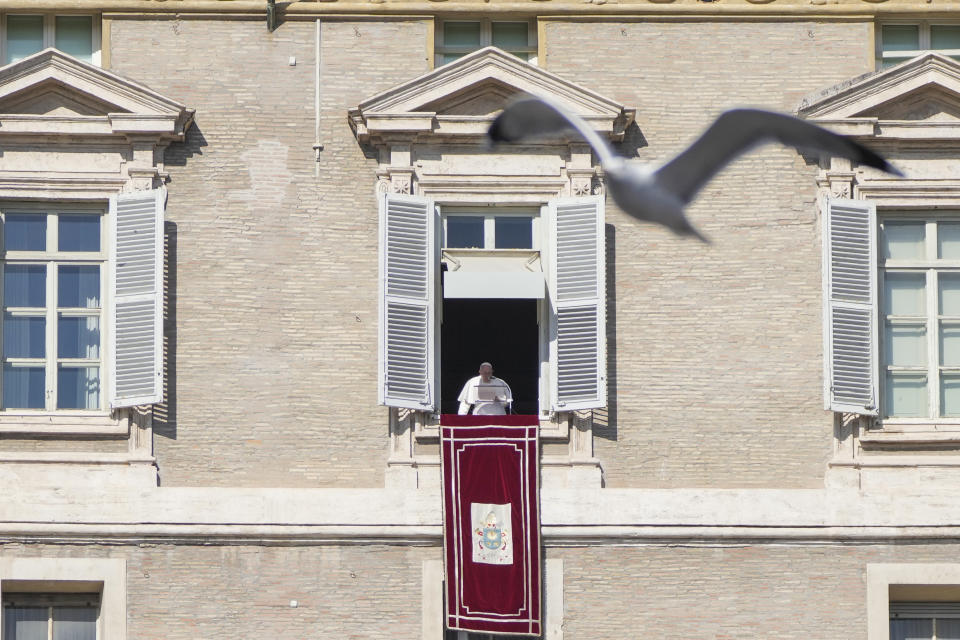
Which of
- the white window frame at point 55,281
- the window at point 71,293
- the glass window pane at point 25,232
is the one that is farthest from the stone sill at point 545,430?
the glass window pane at point 25,232

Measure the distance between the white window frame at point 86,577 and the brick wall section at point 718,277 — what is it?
4.71 m

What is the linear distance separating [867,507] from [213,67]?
7.52 meters

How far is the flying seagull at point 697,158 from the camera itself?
22266mm

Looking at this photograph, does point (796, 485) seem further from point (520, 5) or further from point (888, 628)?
point (520, 5)

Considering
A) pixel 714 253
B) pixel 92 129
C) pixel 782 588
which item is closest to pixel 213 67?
pixel 92 129

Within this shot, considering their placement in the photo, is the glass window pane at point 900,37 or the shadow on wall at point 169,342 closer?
the shadow on wall at point 169,342

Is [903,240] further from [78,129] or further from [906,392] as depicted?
[78,129]

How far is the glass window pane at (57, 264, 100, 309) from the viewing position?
29109 millimetres

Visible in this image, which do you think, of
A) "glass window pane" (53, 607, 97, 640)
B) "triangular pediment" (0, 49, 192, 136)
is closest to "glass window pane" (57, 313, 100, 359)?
"triangular pediment" (0, 49, 192, 136)

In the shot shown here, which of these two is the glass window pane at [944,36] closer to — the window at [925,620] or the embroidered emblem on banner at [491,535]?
the window at [925,620]

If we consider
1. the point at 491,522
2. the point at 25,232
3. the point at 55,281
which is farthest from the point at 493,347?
the point at 25,232

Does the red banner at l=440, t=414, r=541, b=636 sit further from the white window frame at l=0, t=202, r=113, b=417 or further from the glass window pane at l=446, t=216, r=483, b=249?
the white window frame at l=0, t=202, r=113, b=417

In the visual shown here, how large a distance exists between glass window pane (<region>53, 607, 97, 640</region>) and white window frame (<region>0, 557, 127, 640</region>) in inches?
9.6

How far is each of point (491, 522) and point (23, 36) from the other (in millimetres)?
6563
